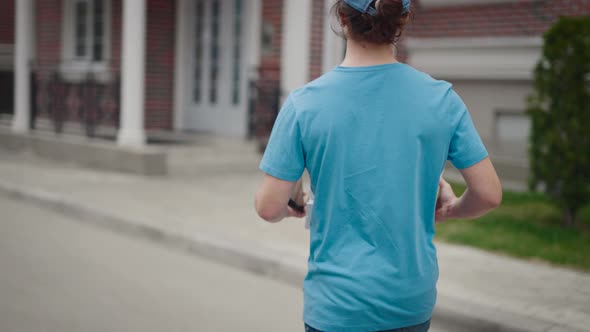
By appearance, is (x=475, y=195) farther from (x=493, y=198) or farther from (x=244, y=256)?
(x=244, y=256)

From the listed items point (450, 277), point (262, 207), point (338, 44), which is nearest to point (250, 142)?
point (338, 44)

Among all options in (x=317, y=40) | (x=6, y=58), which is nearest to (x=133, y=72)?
(x=317, y=40)

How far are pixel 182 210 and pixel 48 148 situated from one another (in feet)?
19.2

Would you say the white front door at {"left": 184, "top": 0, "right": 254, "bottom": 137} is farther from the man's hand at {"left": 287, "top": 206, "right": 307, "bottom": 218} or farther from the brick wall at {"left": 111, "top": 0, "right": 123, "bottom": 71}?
the man's hand at {"left": 287, "top": 206, "right": 307, "bottom": 218}

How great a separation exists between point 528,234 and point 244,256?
8.79 ft

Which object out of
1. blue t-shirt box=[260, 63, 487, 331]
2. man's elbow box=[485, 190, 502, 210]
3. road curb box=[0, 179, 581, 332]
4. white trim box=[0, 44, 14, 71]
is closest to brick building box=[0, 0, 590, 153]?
road curb box=[0, 179, 581, 332]

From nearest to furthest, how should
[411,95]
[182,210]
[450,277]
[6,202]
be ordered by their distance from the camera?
[411,95]
[450,277]
[182,210]
[6,202]

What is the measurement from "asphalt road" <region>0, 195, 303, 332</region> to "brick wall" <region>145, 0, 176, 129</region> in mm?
8250

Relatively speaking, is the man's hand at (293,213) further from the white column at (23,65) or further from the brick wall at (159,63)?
the brick wall at (159,63)

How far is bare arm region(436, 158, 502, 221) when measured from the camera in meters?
2.15

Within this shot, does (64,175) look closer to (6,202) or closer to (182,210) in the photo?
(6,202)

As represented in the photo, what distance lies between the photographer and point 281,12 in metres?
14.1

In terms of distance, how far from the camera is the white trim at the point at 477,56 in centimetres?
1080

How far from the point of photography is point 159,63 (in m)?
15.8
